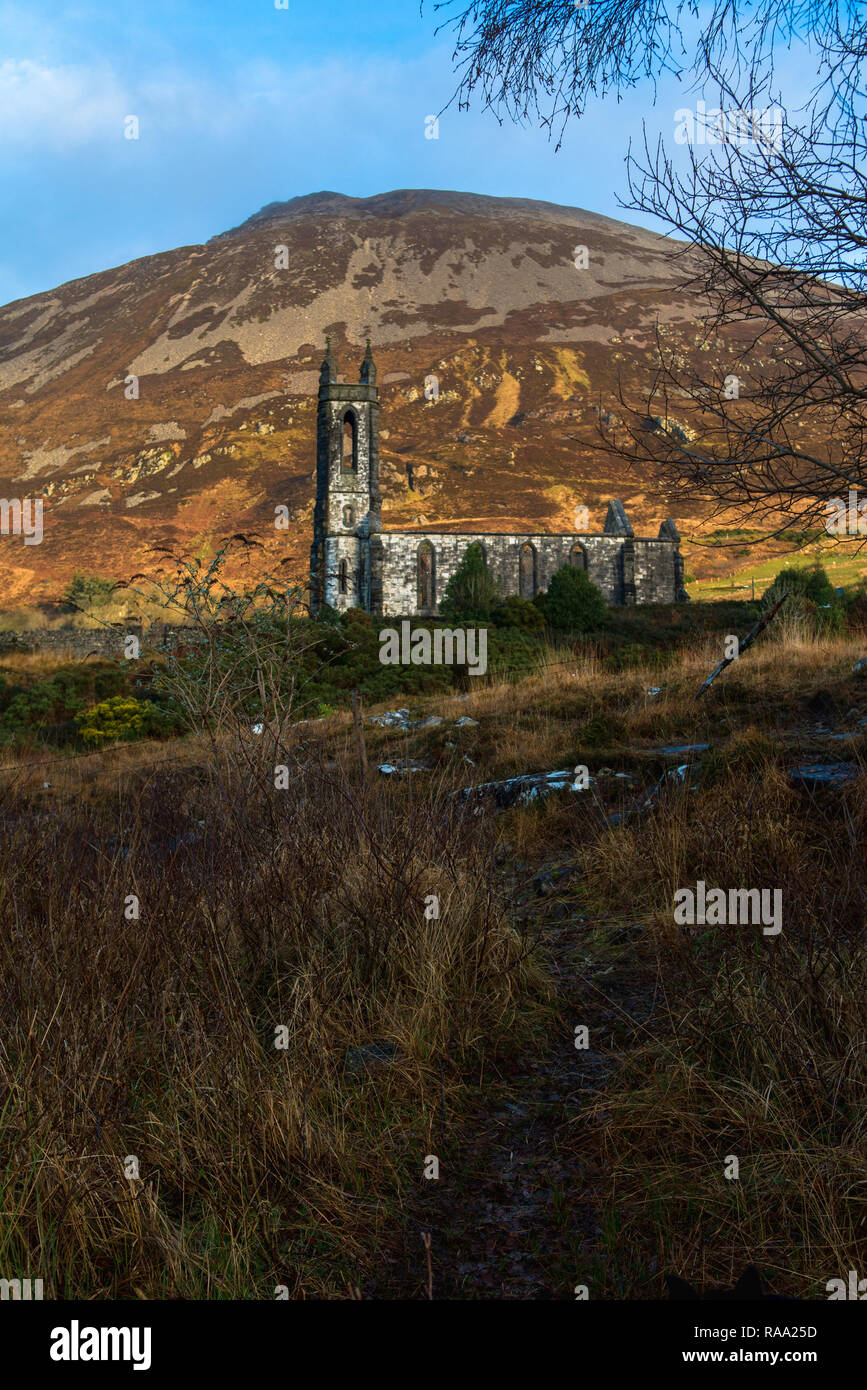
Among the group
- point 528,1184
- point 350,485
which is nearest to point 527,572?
point 350,485

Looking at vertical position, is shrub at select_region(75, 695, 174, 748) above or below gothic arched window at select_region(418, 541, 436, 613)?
below

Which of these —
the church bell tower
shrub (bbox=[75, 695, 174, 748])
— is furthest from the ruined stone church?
shrub (bbox=[75, 695, 174, 748])

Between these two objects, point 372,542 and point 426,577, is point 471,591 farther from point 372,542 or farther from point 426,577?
point 426,577

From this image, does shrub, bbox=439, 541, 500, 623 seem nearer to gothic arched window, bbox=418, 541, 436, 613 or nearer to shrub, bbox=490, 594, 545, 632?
shrub, bbox=490, 594, 545, 632

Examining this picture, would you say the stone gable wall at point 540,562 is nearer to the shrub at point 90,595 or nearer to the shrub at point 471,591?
the shrub at point 471,591

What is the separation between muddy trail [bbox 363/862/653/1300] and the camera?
222cm

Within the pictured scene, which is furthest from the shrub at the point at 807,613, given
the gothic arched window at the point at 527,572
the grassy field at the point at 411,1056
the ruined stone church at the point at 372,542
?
the gothic arched window at the point at 527,572

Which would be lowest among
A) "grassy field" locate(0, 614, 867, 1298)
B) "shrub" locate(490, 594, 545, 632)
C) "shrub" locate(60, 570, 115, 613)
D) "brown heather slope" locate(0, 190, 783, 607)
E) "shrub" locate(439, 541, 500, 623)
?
"grassy field" locate(0, 614, 867, 1298)

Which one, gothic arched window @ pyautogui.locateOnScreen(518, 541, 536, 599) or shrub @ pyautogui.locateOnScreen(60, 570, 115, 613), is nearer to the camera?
gothic arched window @ pyautogui.locateOnScreen(518, 541, 536, 599)

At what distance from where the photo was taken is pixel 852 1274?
2.05 metres

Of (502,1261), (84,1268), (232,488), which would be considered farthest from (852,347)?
(232,488)

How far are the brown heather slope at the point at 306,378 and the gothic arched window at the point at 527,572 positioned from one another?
6479 mm

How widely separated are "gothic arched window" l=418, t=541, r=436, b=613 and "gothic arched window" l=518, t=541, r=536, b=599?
182 inches

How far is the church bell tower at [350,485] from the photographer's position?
42562 mm
